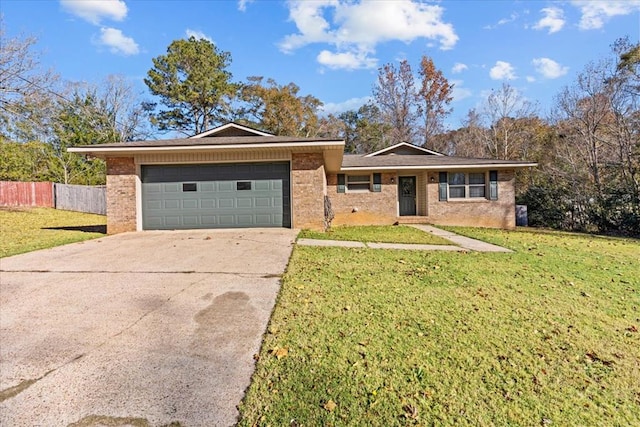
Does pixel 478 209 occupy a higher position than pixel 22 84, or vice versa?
pixel 22 84

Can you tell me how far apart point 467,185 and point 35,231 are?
16.3 m

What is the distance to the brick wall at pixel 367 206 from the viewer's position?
1459cm

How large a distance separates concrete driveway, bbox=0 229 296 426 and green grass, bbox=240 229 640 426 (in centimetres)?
31

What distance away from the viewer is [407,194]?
1573 cm

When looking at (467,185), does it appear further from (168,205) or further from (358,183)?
(168,205)

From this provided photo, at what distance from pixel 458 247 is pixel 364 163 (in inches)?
304

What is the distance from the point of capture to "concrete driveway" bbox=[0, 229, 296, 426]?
210 centimetres

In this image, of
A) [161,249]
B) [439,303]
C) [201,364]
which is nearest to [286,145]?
[161,249]

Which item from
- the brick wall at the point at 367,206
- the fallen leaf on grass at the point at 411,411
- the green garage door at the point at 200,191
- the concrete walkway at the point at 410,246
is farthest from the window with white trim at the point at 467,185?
the fallen leaf on grass at the point at 411,411

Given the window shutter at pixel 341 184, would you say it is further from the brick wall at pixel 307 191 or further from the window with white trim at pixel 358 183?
the brick wall at pixel 307 191

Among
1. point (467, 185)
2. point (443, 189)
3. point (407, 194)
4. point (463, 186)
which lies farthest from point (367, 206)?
point (467, 185)

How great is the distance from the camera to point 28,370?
249 cm

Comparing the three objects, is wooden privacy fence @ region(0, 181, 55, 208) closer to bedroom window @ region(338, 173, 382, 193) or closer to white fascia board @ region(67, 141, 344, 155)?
white fascia board @ region(67, 141, 344, 155)

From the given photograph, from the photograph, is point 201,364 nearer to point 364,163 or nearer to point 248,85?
point 364,163
